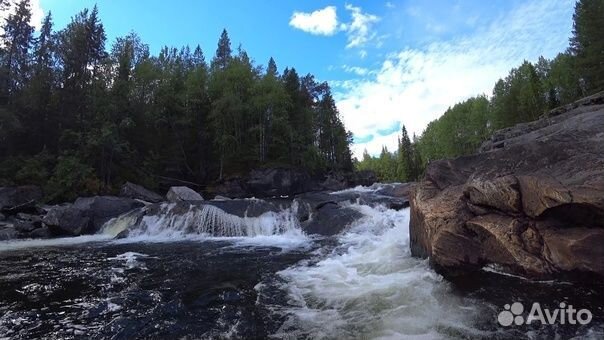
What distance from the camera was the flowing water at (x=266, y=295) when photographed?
5824 millimetres

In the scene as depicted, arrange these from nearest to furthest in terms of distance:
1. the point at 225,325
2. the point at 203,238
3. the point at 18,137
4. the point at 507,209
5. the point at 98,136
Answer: the point at 225,325, the point at 507,209, the point at 203,238, the point at 98,136, the point at 18,137

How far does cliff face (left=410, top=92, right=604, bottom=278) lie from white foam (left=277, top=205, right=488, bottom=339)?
84 centimetres

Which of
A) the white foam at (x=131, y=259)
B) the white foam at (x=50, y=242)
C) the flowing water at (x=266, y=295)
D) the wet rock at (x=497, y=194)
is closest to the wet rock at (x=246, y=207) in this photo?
the flowing water at (x=266, y=295)

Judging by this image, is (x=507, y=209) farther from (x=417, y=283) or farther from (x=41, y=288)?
(x=41, y=288)

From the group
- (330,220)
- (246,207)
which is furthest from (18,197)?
(330,220)

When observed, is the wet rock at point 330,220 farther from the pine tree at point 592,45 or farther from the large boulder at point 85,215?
the pine tree at point 592,45

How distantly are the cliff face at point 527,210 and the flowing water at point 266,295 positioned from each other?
0.46 meters

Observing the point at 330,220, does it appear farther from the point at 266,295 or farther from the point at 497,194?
the point at 497,194

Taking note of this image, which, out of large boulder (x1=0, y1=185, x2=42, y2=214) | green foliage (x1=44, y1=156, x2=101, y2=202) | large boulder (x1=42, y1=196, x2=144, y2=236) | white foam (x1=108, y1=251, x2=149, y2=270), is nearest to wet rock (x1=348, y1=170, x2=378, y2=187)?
green foliage (x1=44, y1=156, x2=101, y2=202)

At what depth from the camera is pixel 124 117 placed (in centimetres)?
3866

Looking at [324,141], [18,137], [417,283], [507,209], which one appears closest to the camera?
[507,209]

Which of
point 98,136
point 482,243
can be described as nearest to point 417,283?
point 482,243

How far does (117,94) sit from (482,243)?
4134 cm

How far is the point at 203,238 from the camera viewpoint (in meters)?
17.4
